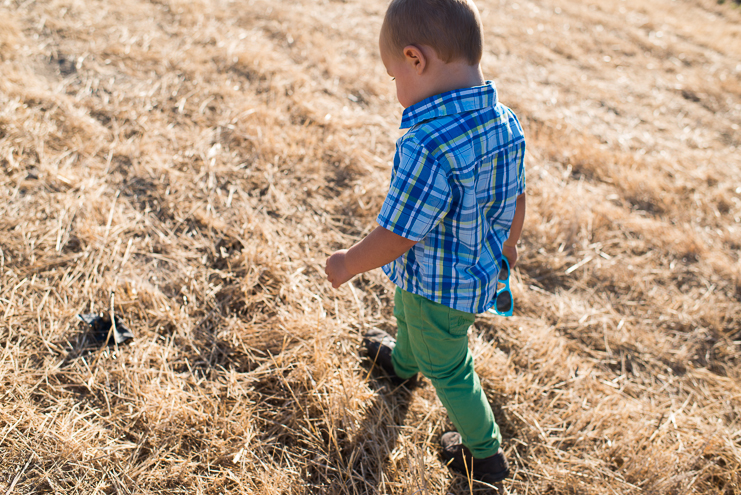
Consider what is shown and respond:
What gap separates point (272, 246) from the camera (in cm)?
272

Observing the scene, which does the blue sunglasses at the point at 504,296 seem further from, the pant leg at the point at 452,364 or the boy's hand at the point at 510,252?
the pant leg at the point at 452,364

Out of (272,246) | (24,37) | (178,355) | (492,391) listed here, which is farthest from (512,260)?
(24,37)

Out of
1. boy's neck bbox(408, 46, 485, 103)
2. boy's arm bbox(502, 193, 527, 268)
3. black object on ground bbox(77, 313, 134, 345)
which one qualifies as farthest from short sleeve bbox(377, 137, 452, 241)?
black object on ground bbox(77, 313, 134, 345)

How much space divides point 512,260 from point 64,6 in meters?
4.87

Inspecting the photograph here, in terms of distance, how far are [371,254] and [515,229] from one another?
725 mm

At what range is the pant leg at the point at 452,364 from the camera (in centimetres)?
169

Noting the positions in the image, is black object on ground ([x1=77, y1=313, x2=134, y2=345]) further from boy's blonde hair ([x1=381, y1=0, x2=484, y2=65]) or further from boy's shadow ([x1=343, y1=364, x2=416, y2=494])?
boy's blonde hair ([x1=381, y1=0, x2=484, y2=65])

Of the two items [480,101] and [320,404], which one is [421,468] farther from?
[480,101]

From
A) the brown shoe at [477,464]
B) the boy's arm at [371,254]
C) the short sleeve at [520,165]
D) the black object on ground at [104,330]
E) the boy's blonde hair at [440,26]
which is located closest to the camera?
the boy's blonde hair at [440,26]

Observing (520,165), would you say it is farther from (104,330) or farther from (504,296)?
(104,330)

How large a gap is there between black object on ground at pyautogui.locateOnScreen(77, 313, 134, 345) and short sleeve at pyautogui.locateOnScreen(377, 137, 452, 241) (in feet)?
4.99

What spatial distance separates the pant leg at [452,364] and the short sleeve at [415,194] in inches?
15.7

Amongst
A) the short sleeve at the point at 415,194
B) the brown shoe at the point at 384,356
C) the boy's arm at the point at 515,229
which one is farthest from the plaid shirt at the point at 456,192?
the brown shoe at the point at 384,356

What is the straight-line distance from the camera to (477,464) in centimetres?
193
